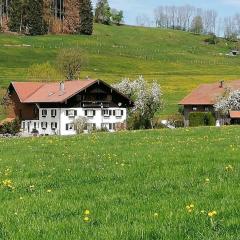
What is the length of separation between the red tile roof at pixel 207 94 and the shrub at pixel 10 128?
3161 cm

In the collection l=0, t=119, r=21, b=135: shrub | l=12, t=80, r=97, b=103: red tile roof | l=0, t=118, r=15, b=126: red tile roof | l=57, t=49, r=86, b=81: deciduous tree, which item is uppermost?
l=57, t=49, r=86, b=81: deciduous tree

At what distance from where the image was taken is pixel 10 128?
3570 inches

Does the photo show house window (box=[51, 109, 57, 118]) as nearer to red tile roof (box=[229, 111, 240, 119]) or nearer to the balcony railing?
the balcony railing

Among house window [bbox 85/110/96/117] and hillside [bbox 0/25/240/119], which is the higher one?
hillside [bbox 0/25/240/119]

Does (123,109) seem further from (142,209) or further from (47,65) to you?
(142,209)

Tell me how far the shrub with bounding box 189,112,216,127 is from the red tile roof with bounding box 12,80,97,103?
17361 millimetres

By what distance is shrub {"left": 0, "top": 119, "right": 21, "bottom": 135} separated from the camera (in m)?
90.2

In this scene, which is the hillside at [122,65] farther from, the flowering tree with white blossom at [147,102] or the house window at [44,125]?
the house window at [44,125]

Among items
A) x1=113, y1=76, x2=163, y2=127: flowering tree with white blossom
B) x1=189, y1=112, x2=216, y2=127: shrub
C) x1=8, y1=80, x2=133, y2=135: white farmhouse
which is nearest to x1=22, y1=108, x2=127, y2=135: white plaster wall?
x1=8, y1=80, x2=133, y2=135: white farmhouse

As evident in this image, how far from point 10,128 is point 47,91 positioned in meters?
9.85

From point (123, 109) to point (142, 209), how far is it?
8510cm

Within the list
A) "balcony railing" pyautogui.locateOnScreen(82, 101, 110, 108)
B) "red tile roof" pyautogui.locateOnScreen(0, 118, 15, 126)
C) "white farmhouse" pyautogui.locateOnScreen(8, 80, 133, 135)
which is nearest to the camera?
"white farmhouse" pyautogui.locateOnScreen(8, 80, 133, 135)

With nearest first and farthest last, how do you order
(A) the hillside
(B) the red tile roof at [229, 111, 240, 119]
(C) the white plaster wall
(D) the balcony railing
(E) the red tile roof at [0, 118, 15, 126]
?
1. (C) the white plaster wall
2. (D) the balcony railing
3. (B) the red tile roof at [229, 111, 240, 119]
4. (E) the red tile roof at [0, 118, 15, 126]
5. (A) the hillside

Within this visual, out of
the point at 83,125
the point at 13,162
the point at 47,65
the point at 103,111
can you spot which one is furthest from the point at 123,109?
the point at 13,162
